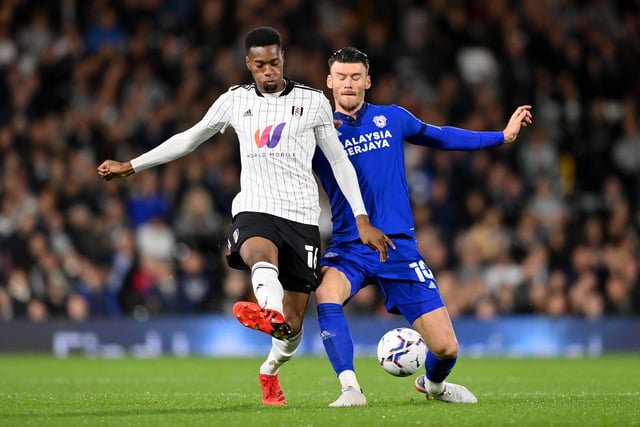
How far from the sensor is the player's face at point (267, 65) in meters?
7.75

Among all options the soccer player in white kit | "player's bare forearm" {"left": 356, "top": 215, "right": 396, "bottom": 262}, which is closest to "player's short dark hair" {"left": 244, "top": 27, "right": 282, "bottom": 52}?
the soccer player in white kit

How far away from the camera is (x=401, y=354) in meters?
8.40

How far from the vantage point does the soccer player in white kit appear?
25.5ft

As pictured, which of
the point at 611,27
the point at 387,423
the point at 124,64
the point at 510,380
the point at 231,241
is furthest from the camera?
the point at 611,27

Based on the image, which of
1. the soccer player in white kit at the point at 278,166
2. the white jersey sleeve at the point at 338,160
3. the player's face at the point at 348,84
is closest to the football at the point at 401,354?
Answer: the soccer player in white kit at the point at 278,166

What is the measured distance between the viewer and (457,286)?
690 inches

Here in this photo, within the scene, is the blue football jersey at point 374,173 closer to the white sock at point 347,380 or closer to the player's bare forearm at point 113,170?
the white sock at point 347,380

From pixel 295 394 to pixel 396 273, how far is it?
1.70 metres

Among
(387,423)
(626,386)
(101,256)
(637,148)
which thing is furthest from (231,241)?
(637,148)

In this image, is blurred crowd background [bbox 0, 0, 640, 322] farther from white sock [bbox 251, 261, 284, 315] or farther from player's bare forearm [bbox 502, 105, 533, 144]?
white sock [bbox 251, 261, 284, 315]

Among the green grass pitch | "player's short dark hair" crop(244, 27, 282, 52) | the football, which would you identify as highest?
"player's short dark hair" crop(244, 27, 282, 52)

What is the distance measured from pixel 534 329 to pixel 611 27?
740 cm

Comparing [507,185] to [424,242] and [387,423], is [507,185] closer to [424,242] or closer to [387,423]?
[424,242]

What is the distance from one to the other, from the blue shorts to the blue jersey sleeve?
0.79m
